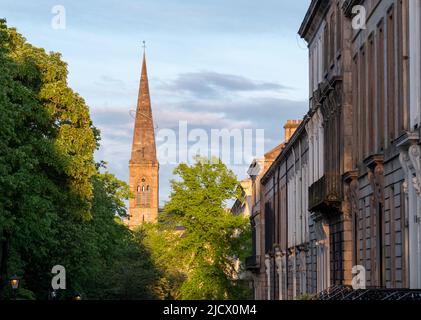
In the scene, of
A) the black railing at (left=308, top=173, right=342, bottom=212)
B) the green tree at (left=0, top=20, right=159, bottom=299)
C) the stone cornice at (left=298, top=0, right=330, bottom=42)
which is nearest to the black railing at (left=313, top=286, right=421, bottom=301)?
the black railing at (left=308, top=173, right=342, bottom=212)

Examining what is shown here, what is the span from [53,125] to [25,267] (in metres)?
6.84

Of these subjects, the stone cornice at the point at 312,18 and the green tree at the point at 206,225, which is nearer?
the stone cornice at the point at 312,18

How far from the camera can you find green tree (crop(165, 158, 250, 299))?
332 feet

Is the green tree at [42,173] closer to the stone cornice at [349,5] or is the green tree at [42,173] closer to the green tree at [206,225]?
the stone cornice at [349,5]

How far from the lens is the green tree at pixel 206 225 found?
10131 cm

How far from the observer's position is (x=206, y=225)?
104 metres

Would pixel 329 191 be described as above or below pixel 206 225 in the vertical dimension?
below

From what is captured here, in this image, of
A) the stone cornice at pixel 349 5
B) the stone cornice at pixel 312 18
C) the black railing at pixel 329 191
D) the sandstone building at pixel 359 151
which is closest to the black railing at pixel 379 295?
the sandstone building at pixel 359 151

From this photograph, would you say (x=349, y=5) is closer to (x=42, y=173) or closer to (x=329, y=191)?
(x=329, y=191)

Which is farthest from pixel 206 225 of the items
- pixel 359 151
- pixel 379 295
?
pixel 379 295

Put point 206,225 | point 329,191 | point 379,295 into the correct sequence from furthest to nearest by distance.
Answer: point 206,225, point 329,191, point 379,295

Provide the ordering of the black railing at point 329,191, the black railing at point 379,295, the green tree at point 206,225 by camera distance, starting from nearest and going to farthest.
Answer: the black railing at point 379,295 < the black railing at point 329,191 < the green tree at point 206,225
